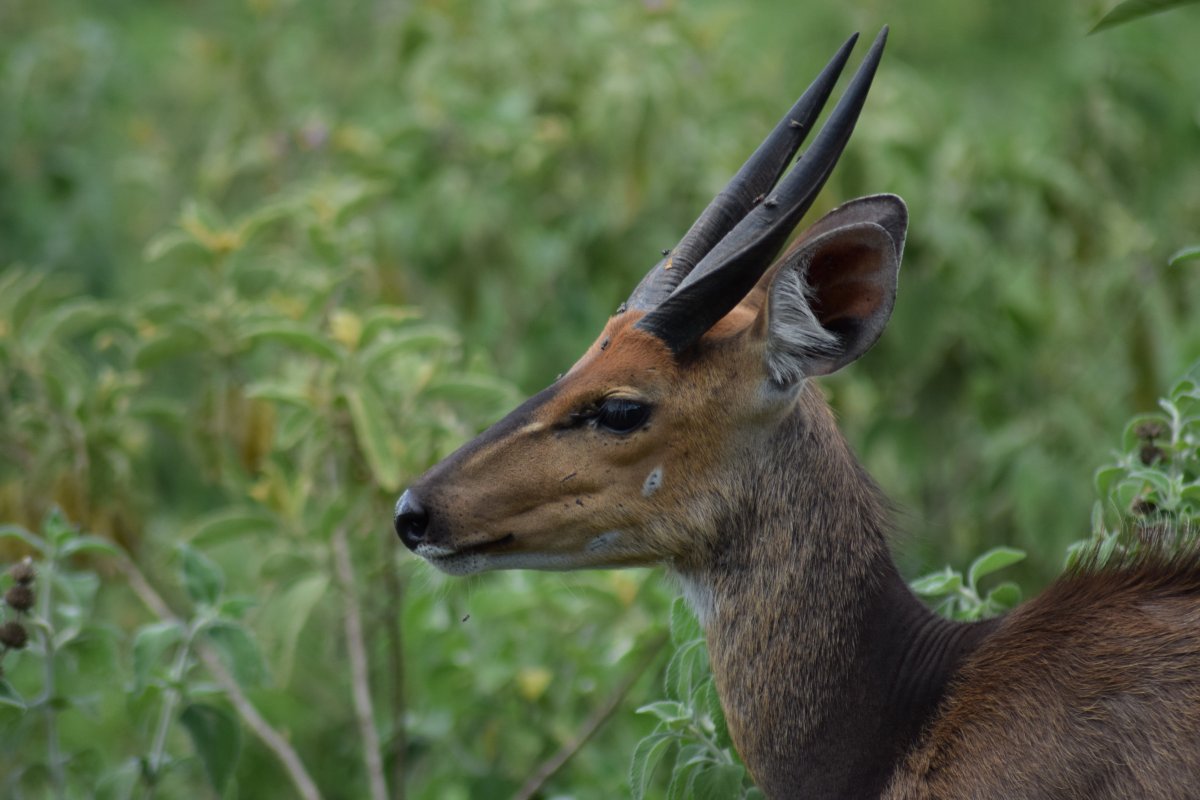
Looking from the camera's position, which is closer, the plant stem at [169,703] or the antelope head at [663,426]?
the antelope head at [663,426]

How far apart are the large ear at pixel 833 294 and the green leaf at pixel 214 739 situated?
1579mm

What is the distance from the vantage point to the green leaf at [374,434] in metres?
4.12

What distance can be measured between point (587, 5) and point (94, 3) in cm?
767

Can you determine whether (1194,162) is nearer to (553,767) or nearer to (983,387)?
(983,387)

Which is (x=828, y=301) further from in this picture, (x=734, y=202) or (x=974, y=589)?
(x=974, y=589)

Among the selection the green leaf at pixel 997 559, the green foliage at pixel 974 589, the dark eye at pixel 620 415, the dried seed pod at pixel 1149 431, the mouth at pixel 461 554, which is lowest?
the green foliage at pixel 974 589

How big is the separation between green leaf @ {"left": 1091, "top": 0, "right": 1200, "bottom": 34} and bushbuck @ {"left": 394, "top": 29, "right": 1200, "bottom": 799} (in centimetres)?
51

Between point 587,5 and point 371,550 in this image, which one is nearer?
point 371,550

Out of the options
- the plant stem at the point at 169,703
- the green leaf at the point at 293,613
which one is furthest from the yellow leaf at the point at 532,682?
the plant stem at the point at 169,703

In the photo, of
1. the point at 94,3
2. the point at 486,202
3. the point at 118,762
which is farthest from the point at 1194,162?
the point at 94,3

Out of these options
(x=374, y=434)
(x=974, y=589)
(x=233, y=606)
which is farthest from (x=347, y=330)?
(x=974, y=589)

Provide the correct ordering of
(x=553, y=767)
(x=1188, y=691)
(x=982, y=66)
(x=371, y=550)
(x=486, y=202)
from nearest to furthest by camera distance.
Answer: (x=1188, y=691) < (x=553, y=767) < (x=371, y=550) < (x=486, y=202) < (x=982, y=66)

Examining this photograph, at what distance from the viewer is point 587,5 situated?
6.30 meters

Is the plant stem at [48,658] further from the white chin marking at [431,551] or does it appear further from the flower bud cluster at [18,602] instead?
the white chin marking at [431,551]
